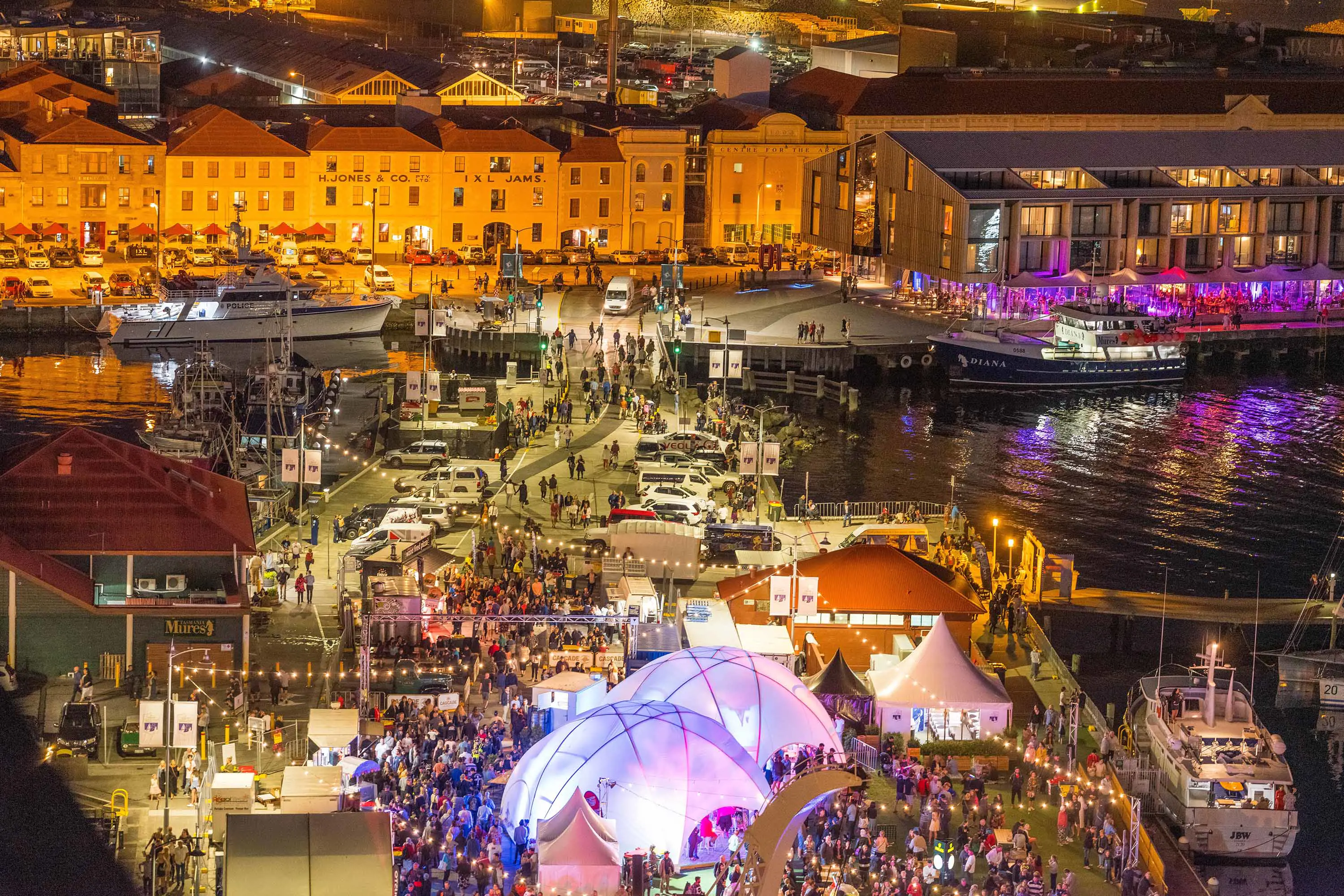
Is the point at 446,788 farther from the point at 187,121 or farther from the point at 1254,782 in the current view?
the point at 187,121

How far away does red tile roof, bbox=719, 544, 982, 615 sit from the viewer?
41.2 m

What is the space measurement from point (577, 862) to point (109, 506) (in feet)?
43.4

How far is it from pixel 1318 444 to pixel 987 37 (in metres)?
47.7

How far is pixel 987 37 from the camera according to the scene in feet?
368

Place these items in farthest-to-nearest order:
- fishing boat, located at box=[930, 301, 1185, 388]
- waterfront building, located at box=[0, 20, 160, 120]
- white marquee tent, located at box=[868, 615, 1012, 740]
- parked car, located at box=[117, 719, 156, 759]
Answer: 1. waterfront building, located at box=[0, 20, 160, 120]
2. fishing boat, located at box=[930, 301, 1185, 388]
3. white marquee tent, located at box=[868, 615, 1012, 740]
4. parked car, located at box=[117, 719, 156, 759]

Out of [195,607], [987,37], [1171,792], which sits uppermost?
[987,37]

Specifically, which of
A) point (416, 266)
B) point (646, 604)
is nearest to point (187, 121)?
point (416, 266)

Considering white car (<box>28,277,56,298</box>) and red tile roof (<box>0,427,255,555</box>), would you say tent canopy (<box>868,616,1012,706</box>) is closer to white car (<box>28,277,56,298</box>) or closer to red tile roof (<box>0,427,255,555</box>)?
red tile roof (<box>0,427,255,555</box>)

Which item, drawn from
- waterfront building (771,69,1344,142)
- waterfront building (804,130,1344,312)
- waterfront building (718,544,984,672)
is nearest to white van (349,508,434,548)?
waterfront building (718,544,984,672)

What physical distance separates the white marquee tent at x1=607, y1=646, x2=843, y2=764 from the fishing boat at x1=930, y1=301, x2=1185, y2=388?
42084 millimetres

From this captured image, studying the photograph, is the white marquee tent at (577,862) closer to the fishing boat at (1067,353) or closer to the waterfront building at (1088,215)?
the fishing boat at (1067,353)

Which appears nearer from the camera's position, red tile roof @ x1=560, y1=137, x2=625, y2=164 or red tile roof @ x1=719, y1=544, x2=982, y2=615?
red tile roof @ x1=719, y1=544, x2=982, y2=615

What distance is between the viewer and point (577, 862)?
30.1 m

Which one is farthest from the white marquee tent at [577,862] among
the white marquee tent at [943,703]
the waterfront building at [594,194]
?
the waterfront building at [594,194]
